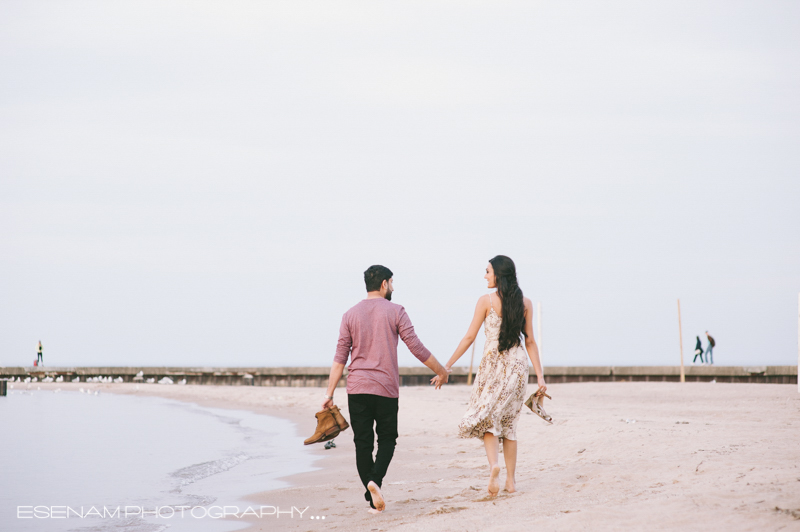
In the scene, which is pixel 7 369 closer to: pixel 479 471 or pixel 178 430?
pixel 178 430

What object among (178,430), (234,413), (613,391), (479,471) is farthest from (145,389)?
(479,471)

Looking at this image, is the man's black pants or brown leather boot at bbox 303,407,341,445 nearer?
the man's black pants

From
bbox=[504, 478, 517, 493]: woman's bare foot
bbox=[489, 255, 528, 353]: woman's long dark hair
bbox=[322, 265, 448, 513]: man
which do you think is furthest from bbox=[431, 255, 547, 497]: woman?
bbox=[322, 265, 448, 513]: man

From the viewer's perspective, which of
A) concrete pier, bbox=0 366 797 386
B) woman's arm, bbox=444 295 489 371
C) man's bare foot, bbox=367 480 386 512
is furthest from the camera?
concrete pier, bbox=0 366 797 386

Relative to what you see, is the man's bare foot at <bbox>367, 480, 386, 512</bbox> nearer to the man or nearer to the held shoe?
the man

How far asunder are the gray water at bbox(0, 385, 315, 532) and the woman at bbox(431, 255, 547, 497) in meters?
2.22

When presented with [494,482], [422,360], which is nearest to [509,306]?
[422,360]

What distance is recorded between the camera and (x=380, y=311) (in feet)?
19.4

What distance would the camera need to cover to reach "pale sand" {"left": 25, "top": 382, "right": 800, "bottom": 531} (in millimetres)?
4812

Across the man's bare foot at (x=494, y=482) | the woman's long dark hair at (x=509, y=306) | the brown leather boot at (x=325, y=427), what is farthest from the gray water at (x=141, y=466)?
the woman's long dark hair at (x=509, y=306)

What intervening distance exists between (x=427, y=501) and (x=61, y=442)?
36.2 feet

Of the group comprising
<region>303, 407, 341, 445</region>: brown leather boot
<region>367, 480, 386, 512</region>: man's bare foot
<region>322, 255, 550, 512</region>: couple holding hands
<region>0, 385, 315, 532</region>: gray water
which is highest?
<region>322, 255, 550, 512</region>: couple holding hands

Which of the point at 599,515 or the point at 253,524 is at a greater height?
the point at 599,515

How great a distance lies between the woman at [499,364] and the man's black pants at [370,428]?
0.51 meters
